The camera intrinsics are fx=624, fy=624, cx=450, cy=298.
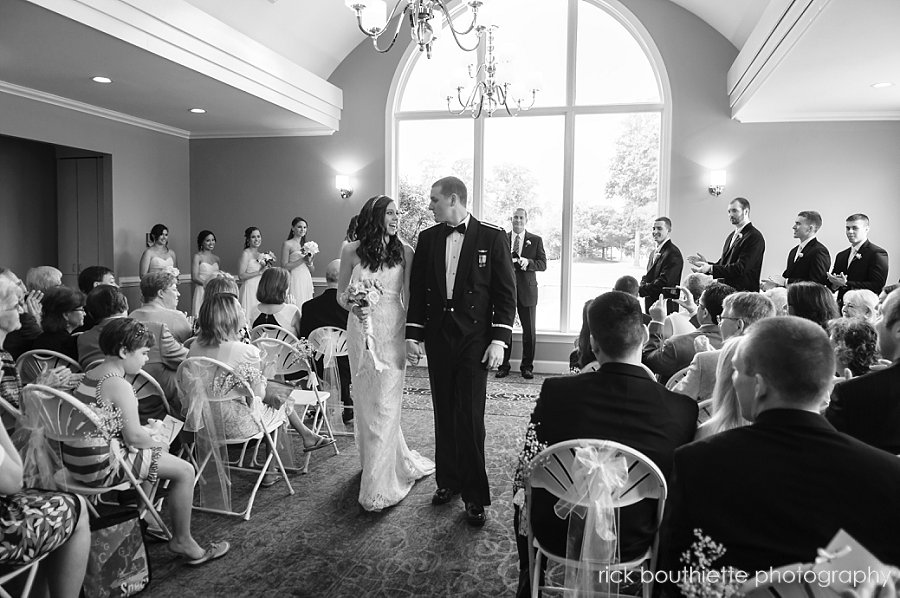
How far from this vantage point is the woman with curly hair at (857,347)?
2.47 meters

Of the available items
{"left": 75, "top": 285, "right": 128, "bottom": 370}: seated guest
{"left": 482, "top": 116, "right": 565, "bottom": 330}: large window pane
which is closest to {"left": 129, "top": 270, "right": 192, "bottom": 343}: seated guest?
{"left": 75, "top": 285, "right": 128, "bottom": 370}: seated guest

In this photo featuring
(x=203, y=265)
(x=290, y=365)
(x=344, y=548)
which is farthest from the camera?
(x=203, y=265)

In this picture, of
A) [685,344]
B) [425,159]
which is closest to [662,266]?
[685,344]

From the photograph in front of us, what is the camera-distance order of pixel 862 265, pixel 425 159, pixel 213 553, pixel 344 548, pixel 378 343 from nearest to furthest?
pixel 213 553
pixel 344 548
pixel 378 343
pixel 862 265
pixel 425 159

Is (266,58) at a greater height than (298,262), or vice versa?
(266,58)

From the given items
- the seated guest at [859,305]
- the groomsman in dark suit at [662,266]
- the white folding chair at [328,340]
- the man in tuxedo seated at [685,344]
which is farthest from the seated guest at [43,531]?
the groomsman in dark suit at [662,266]

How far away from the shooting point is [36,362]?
3.17 meters

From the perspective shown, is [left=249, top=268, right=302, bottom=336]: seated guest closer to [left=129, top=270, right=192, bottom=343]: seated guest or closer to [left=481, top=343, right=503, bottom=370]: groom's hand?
[left=129, top=270, right=192, bottom=343]: seated guest

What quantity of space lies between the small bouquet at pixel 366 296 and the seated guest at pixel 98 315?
1.16 metres

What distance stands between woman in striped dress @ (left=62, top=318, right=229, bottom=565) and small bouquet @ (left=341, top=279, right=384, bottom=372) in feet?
3.16

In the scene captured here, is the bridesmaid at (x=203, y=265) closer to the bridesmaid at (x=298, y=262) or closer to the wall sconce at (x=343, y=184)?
the bridesmaid at (x=298, y=262)

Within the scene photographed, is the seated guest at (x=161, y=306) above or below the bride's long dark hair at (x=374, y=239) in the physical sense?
below

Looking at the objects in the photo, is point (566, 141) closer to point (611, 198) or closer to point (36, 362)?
point (611, 198)

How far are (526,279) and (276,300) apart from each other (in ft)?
11.0
